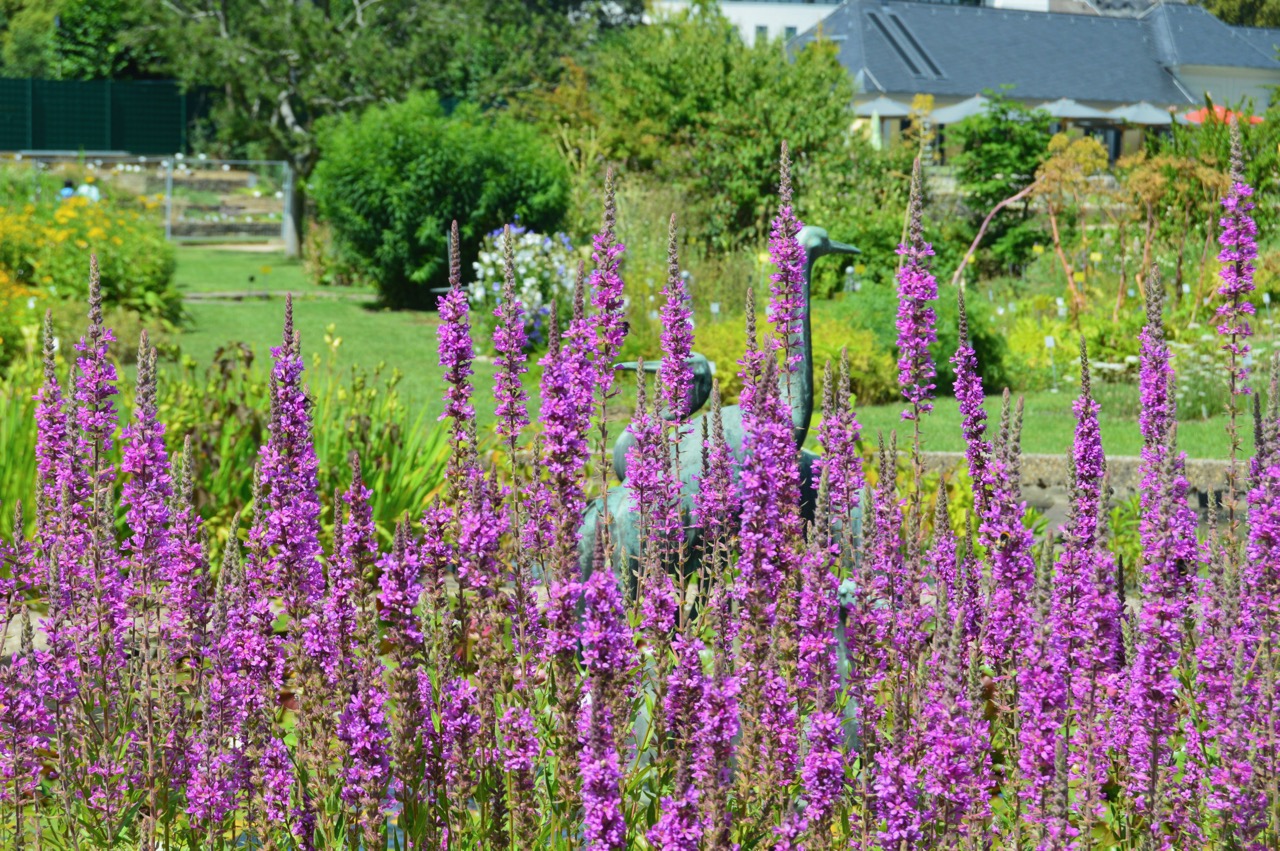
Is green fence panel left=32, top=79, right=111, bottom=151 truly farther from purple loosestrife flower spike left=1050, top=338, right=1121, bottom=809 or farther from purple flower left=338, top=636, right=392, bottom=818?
purple loosestrife flower spike left=1050, top=338, right=1121, bottom=809

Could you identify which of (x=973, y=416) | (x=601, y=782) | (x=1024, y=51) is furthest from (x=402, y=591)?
(x=1024, y=51)

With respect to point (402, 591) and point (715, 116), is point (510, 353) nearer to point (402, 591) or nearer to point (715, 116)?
point (402, 591)

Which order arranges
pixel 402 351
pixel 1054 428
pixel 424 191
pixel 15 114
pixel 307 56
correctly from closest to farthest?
1. pixel 1054 428
2. pixel 402 351
3. pixel 424 191
4. pixel 307 56
5. pixel 15 114

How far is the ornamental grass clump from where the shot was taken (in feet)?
7.95

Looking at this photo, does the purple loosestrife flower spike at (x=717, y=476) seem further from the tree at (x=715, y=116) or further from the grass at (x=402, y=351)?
the tree at (x=715, y=116)

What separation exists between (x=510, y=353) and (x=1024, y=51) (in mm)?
48875

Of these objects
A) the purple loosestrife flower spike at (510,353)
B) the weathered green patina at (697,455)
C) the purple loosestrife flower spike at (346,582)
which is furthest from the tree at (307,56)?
the purple loosestrife flower spike at (346,582)

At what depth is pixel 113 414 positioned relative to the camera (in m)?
3.18

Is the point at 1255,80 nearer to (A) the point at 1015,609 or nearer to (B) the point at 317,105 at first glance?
(B) the point at 317,105

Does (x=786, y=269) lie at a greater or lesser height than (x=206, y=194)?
lesser

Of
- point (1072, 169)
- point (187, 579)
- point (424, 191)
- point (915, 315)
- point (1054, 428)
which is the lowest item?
point (1054, 428)

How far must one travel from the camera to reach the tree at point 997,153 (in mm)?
20547

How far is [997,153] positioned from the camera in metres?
20.7

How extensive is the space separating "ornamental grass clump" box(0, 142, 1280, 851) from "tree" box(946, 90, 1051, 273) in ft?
58.2
